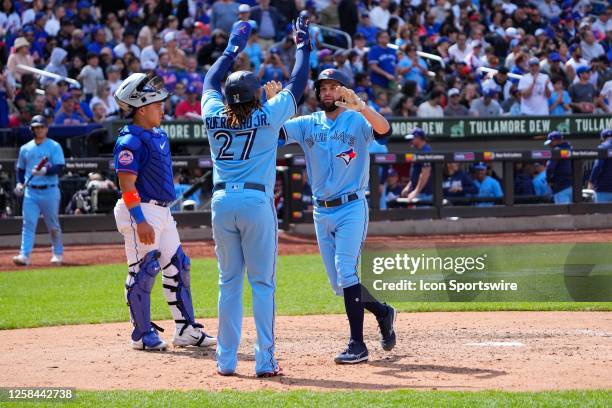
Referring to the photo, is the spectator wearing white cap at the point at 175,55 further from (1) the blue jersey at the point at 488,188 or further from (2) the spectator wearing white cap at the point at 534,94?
(2) the spectator wearing white cap at the point at 534,94

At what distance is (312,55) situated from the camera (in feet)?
67.6

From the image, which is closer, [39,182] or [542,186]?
[39,182]

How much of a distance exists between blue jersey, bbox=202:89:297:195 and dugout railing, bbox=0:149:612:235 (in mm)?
10261

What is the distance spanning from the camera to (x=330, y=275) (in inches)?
299

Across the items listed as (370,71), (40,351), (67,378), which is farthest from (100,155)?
(67,378)

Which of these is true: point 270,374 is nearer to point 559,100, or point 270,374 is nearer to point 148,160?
point 148,160

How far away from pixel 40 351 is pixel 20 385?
4.94 ft

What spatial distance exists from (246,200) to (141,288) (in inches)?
70.6

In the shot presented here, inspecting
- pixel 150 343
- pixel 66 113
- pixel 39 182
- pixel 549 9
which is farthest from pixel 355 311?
pixel 549 9

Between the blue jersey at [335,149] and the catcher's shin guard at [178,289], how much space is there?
1.40 meters

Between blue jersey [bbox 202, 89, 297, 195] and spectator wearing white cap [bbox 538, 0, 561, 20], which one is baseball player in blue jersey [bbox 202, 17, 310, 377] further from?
spectator wearing white cap [bbox 538, 0, 561, 20]

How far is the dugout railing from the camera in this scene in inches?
661

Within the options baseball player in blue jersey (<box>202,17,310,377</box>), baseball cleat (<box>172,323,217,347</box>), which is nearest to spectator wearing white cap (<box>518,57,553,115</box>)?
baseball cleat (<box>172,323,217,347</box>)

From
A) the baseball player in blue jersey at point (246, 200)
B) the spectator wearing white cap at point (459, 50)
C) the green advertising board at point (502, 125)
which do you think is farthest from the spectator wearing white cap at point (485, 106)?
the baseball player in blue jersey at point (246, 200)
